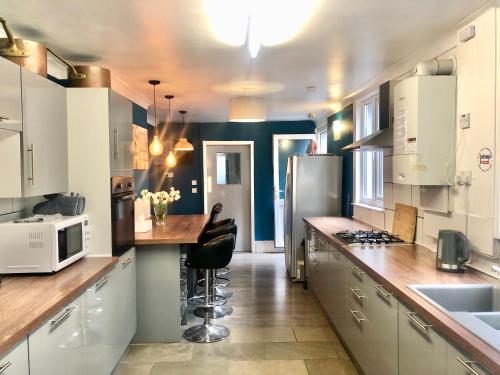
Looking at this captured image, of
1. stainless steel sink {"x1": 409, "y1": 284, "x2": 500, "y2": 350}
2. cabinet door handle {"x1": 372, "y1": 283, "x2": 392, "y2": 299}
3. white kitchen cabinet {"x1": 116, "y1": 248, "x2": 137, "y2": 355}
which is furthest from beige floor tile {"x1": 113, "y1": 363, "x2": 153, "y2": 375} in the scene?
stainless steel sink {"x1": 409, "y1": 284, "x2": 500, "y2": 350}

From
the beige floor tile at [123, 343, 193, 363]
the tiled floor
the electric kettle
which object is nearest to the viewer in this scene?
the electric kettle

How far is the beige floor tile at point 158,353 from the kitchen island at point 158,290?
67 mm

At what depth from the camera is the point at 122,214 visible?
2.98 meters

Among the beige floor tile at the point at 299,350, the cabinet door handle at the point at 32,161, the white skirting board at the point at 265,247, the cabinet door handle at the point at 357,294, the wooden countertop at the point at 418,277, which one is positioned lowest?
the beige floor tile at the point at 299,350

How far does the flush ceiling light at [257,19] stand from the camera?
2225 mm

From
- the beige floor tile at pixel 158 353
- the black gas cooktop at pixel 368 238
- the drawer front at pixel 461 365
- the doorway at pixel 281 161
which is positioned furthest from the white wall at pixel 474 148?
the doorway at pixel 281 161

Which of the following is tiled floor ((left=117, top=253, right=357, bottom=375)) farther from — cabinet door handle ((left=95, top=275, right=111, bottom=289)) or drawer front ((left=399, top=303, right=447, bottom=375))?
drawer front ((left=399, top=303, right=447, bottom=375))

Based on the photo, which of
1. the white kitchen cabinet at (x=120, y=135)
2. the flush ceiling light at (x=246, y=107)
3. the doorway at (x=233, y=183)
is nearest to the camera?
the white kitchen cabinet at (x=120, y=135)

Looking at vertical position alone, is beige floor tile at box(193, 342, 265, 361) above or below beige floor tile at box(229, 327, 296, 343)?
below

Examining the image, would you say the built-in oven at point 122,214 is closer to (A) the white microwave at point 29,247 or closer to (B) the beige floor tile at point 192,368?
(A) the white microwave at point 29,247

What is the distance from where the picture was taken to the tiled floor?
3027 mm

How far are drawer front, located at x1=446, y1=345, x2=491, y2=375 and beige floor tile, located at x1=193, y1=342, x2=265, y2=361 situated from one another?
191cm

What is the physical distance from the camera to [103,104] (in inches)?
108

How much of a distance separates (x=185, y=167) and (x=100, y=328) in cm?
513
